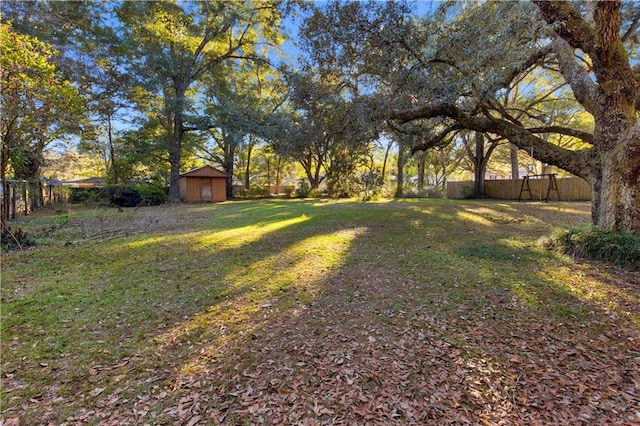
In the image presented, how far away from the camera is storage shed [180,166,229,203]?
1952cm

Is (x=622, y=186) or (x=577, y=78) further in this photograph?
(x=577, y=78)

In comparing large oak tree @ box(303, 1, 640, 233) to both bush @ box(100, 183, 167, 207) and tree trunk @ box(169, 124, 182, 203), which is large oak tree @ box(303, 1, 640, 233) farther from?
tree trunk @ box(169, 124, 182, 203)

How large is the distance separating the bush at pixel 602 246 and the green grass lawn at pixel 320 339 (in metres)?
0.30

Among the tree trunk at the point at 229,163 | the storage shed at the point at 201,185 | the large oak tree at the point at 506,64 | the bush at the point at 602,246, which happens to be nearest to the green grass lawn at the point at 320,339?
the bush at the point at 602,246

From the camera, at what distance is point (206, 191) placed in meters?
20.0

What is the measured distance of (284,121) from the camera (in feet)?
49.0

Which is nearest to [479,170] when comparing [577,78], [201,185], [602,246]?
[577,78]

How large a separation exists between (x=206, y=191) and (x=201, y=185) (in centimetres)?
52

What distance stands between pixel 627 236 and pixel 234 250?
6219 millimetres

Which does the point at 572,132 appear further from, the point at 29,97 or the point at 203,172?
the point at 203,172

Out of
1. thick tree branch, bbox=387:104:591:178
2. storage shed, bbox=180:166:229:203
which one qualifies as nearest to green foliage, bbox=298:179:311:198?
storage shed, bbox=180:166:229:203

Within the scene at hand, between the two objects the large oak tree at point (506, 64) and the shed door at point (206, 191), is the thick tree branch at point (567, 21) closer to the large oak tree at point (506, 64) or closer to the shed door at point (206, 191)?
the large oak tree at point (506, 64)

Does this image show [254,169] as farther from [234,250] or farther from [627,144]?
[627,144]

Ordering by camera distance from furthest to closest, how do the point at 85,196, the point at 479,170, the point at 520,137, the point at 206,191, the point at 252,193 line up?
the point at 252,193
the point at 206,191
the point at 479,170
the point at 85,196
the point at 520,137
